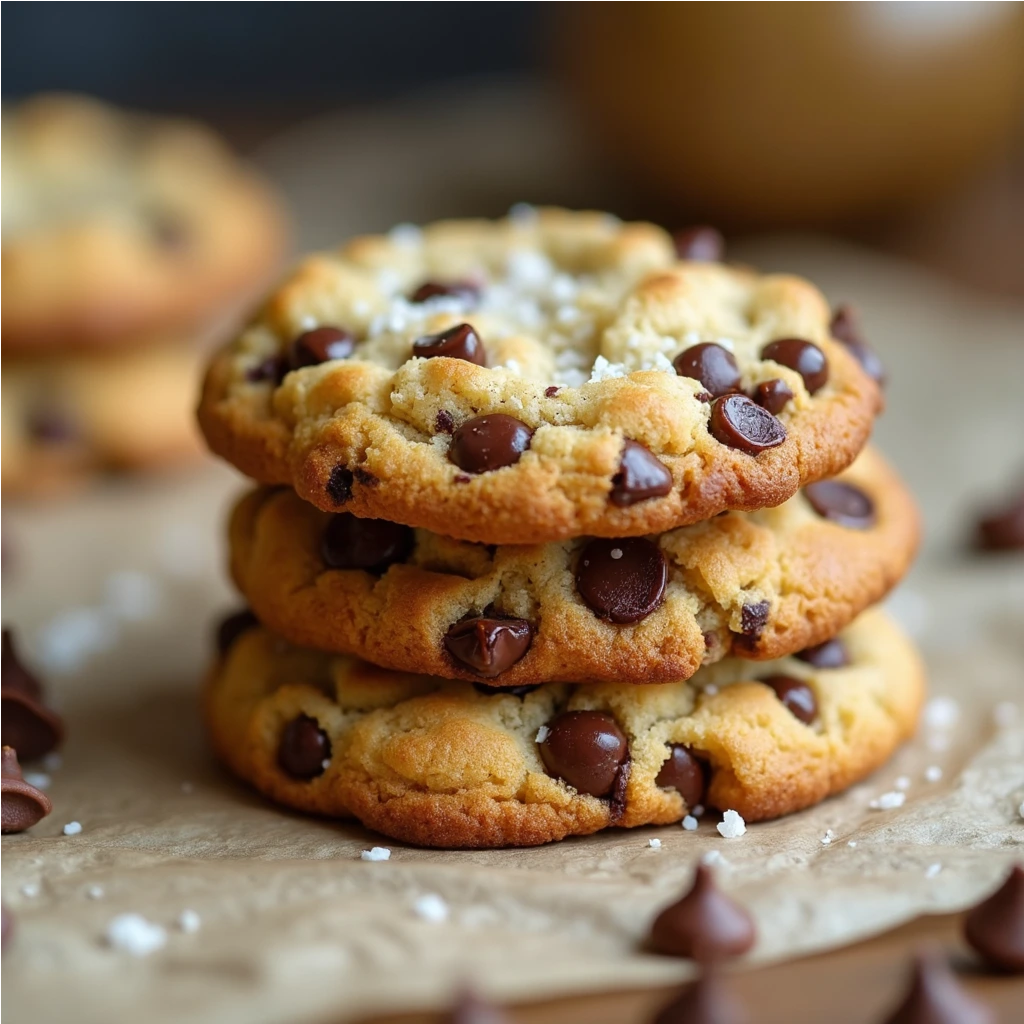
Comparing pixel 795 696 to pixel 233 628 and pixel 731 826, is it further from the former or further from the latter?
pixel 233 628

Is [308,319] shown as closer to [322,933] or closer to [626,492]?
[626,492]

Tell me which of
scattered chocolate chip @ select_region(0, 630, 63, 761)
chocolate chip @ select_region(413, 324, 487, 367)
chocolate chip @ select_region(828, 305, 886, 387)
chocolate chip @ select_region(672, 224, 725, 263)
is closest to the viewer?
chocolate chip @ select_region(413, 324, 487, 367)

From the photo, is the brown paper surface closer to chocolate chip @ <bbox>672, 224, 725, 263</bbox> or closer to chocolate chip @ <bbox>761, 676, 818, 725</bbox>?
chocolate chip @ <bbox>761, 676, 818, 725</bbox>

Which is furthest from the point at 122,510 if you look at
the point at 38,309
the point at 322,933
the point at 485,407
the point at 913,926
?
the point at 913,926

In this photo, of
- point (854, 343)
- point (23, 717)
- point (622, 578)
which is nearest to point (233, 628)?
point (23, 717)

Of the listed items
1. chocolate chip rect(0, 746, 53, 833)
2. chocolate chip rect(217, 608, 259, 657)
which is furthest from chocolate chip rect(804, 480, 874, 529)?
chocolate chip rect(0, 746, 53, 833)
